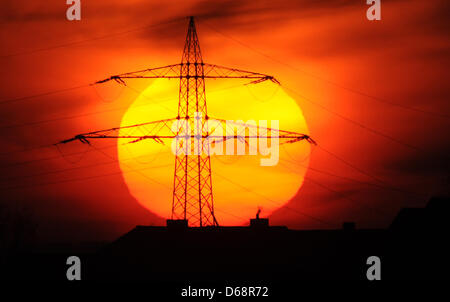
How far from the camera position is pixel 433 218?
6419 centimetres

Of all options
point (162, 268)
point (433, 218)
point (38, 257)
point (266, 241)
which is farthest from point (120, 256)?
point (433, 218)

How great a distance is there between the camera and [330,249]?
6700 centimetres
